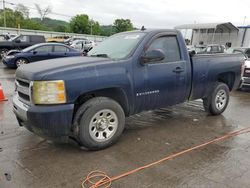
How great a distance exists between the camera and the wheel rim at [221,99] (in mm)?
6418

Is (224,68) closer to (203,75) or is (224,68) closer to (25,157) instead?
(203,75)

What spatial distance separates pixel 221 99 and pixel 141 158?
3322mm

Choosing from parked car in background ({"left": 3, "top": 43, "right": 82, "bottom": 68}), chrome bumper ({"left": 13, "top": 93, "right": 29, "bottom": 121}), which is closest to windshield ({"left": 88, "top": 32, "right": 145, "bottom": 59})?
chrome bumper ({"left": 13, "top": 93, "right": 29, "bottom": 121})

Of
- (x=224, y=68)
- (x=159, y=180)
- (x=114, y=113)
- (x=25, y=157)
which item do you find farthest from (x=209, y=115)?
(x=25, y=157)

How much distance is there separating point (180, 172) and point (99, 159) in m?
1.18

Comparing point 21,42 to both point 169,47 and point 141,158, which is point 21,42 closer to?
point 169,47

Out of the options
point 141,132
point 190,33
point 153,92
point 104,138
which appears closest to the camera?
point 104,138

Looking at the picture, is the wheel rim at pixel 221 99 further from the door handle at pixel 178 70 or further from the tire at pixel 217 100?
the door handle at pixel 178 70

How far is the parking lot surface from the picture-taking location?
3.44 meters

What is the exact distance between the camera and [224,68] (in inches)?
248

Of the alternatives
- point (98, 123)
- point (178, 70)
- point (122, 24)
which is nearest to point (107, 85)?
point (98, 123)

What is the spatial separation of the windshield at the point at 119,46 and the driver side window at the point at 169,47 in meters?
0.35

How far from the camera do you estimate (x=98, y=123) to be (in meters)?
4.23

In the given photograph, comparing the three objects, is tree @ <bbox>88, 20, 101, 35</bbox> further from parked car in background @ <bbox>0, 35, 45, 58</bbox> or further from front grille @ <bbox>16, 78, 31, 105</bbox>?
front grille @ <bbox>16, 78, 31, 105</bbox>
